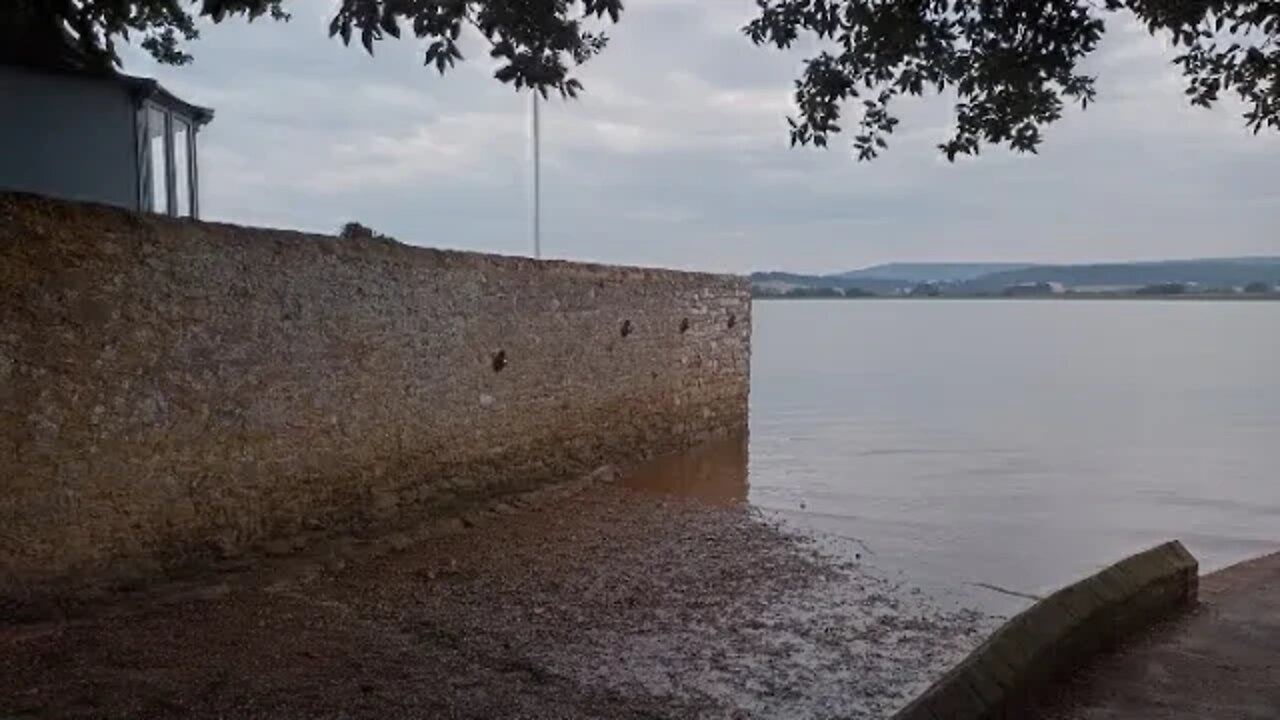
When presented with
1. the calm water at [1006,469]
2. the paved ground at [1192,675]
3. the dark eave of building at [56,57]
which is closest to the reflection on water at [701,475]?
the calm water at [1006,469]

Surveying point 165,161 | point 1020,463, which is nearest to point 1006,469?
point 1020,463

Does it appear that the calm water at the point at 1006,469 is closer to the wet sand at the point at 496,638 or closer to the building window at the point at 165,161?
the wet sand at the point at 496,638

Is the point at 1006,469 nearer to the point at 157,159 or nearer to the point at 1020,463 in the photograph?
the point at 1020,463

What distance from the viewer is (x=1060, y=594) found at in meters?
4.16

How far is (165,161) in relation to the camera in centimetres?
992

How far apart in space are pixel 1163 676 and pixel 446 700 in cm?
271

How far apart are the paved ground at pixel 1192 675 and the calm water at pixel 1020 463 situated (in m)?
2.82

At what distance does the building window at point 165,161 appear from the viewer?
955cm

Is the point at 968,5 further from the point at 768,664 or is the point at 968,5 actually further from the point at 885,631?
the point at 885,631

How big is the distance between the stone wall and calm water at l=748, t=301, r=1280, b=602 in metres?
3.22

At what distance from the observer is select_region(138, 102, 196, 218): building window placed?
955cm

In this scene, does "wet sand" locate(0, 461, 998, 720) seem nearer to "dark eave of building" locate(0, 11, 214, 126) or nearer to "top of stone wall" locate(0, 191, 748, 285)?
"top of stone wall" locate(0, 191, 748, 285)

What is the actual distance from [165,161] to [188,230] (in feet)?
16.0

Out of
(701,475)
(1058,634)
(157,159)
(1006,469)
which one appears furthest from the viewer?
(1006,469)
